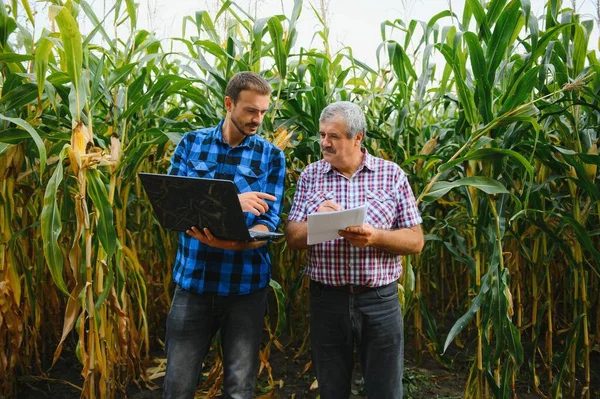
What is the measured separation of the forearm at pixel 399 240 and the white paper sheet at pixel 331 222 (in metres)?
0.13

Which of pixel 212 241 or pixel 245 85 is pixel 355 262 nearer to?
pixel 212 241

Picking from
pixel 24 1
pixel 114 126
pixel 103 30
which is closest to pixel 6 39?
pixel 24 1

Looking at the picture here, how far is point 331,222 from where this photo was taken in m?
1.50

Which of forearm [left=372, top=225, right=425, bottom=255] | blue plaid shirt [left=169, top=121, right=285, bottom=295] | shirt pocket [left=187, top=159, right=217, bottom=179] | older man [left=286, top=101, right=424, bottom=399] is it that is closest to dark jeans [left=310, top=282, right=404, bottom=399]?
older man [left=286, top=101, right=424, bottom=399]

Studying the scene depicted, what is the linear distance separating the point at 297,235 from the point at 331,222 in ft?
1.00

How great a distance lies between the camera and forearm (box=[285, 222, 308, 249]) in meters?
1.76

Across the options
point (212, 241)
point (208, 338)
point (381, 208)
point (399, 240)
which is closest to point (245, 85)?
point (212, 241)

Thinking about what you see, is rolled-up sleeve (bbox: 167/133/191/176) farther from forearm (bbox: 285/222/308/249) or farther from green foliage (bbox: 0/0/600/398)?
forearm (bbox: 285/222/308/249)

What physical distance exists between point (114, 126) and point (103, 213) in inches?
24.4

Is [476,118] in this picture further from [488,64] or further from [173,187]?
[173,187]

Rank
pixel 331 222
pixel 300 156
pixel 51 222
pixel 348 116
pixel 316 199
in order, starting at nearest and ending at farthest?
pixel 331 222 < pixel 51 222 < pixel 348 116 < pixel 316 199 < pixel 300 156

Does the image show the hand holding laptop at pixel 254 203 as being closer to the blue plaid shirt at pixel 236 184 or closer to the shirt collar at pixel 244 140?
the blue plaid shirt at pixel 236 184

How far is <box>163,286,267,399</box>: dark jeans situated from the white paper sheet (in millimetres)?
435

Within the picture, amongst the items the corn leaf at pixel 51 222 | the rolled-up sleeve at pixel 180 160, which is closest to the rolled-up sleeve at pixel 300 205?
the rolled-up sleeve at pixel 180 160
